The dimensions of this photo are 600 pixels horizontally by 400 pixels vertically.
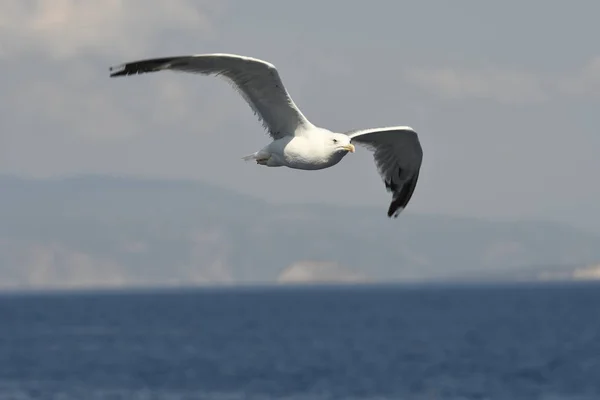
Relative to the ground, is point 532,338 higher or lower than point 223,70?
higher

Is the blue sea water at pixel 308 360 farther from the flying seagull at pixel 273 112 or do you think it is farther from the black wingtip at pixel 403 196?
the flying seagull at pixel 273 112

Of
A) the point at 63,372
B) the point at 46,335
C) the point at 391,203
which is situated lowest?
the point at 391,203

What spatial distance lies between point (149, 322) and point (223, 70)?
157m

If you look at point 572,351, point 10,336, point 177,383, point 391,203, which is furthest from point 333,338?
point 391,203

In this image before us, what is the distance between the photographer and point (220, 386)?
75438 millimetres

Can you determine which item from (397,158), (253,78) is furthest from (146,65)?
(397,158)

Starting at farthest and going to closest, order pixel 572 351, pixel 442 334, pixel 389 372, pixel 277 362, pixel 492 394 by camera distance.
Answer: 1. pixel 442 334
2. pixel 572 351
3. pixel 277 362
4. pixel 389 372
5. pixel 492 394

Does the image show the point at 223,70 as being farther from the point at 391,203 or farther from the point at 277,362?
the point at 277,362

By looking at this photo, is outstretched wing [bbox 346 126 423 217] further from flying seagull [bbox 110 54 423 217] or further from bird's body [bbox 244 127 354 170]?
bird's body [bbox 244 127 354 170]

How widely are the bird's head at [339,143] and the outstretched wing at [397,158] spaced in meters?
1.89

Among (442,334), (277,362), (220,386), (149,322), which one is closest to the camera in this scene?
(220,386)

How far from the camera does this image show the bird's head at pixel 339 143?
1686cm

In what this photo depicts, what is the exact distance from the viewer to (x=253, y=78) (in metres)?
16.7

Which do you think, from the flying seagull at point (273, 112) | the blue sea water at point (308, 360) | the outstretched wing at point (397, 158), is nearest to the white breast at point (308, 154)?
the flying seagull at point (273, 112)
